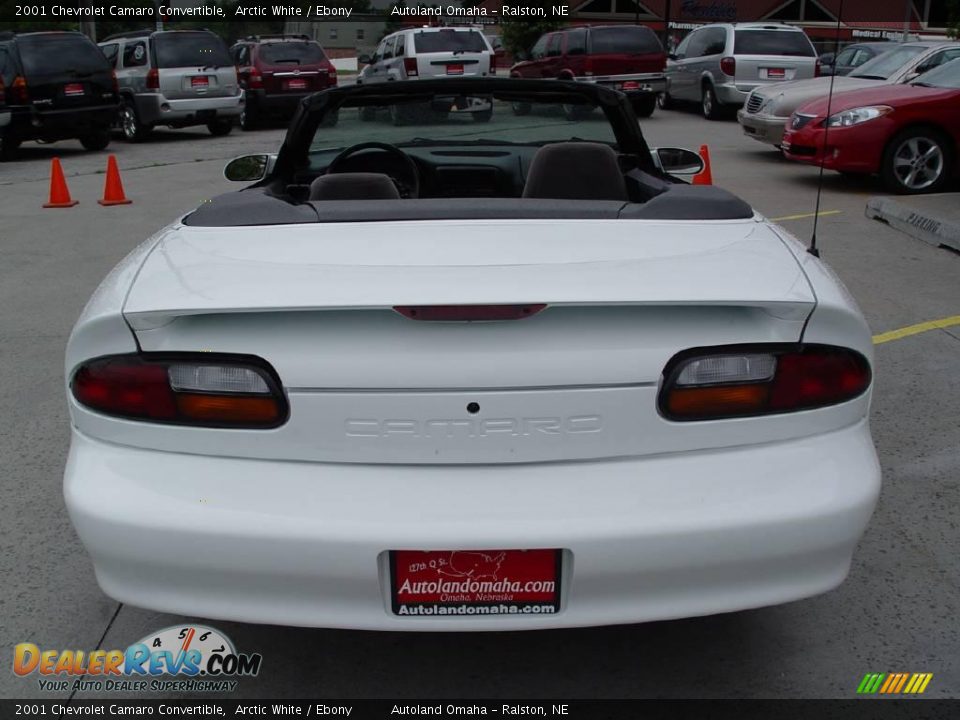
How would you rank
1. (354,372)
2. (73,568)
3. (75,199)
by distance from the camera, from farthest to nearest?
(75,199), (73,568), (354,372)

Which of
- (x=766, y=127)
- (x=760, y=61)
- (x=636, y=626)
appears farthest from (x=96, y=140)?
(x=636, y=626)

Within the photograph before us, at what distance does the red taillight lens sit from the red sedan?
890cm

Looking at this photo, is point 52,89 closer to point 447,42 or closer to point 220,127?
point 220,127

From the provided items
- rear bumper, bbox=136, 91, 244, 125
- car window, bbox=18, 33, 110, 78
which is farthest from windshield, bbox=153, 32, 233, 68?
car window, bbox=18, 33, 110, 78

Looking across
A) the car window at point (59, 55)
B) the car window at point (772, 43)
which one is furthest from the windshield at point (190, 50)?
the car window at point (772, 43)

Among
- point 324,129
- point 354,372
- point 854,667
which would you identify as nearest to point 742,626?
point 854,667

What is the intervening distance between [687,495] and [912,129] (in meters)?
9.42

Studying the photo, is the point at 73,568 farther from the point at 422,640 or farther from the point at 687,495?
the point at 687,495

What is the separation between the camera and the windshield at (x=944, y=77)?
1063 centimetres

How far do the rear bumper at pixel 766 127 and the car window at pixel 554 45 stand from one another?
31.1ft

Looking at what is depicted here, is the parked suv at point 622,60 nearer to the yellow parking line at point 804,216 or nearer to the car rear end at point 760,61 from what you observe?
the car rear end at point 760,61

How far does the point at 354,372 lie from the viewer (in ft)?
7.30

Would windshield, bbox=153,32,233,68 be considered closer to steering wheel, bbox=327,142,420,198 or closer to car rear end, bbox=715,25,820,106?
car rear end, bbox=715,25,820,106

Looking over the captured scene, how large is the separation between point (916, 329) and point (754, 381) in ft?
13.5
